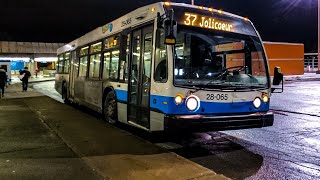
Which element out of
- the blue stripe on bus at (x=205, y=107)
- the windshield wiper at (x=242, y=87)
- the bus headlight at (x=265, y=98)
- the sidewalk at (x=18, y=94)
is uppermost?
the windshield wiper at (x=242, y=87)

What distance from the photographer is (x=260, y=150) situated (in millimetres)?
7535

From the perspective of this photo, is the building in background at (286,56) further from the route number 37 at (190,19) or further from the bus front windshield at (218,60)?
the route number 37 at (190,19)

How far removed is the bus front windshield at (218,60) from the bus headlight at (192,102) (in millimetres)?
251

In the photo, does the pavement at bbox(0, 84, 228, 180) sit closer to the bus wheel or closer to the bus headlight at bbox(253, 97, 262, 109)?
the bus wheel

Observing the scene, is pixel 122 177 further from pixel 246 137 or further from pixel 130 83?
pixel 246 137

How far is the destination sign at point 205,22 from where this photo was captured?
7121 mm

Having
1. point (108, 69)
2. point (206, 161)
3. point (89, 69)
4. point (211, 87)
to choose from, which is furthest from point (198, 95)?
point (89, 69)

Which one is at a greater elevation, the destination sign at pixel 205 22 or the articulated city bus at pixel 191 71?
the destination sign at pixel 205 22

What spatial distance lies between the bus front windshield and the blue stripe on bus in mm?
360

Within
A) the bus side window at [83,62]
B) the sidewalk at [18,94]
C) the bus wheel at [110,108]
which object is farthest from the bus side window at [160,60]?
the sidewalk at [18,94]

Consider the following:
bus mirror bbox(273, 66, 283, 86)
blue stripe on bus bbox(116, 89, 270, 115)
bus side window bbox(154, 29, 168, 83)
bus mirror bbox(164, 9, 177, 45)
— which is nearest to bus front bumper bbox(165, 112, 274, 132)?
blue stripe on bus bbox(116, 89, 270, 115)

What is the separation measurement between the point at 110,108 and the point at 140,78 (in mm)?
2303

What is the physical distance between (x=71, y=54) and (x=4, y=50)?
115 feet

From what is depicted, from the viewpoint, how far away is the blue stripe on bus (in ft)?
22.2
